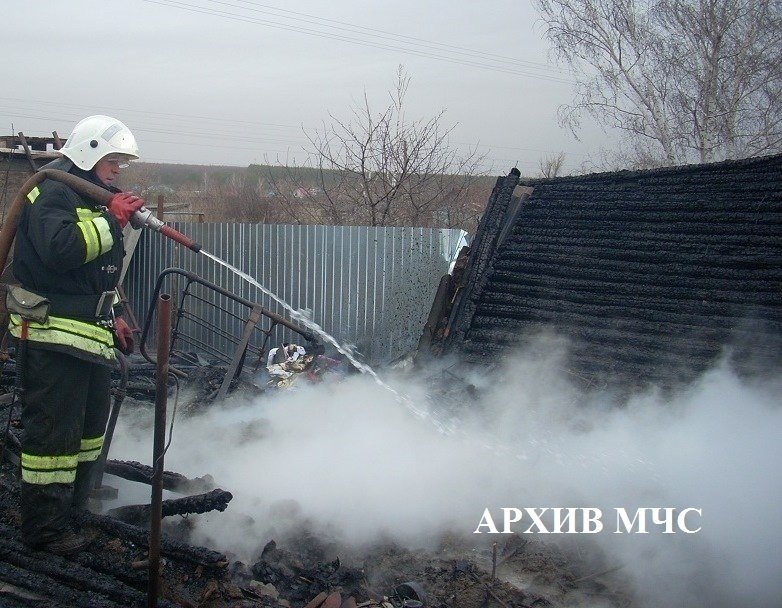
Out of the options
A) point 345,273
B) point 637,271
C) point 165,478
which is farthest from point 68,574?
point 345,273

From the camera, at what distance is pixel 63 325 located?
11.4 feet

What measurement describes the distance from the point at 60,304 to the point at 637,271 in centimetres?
450

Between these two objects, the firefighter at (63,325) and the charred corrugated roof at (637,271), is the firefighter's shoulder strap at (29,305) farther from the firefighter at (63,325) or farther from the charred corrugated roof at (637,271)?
the charred corrugated roof at (637,271)

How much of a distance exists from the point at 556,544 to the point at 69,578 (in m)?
2.63

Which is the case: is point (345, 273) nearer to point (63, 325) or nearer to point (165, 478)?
point (165, 478)

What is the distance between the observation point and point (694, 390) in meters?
4.78

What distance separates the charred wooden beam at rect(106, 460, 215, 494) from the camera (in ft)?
13.2

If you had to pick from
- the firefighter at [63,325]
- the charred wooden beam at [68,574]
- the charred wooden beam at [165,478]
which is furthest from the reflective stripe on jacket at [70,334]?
the charred wooden beam at [68,574]

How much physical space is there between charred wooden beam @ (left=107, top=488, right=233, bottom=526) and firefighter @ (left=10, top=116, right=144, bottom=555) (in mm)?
305

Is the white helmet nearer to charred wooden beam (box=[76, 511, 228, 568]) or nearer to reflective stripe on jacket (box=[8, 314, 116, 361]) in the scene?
reflective stripe on jacket (box=[8, 314, 116, 361])

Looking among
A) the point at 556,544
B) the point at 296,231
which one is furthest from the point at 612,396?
the point at 296,231

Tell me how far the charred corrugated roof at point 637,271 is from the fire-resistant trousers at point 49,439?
3.51 m

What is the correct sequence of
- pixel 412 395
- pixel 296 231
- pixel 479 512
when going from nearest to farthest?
1. pixel 479 512
2. pixel 412 395
3. pixel 296 231

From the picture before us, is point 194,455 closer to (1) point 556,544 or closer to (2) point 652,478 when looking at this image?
(1) point 556,544
